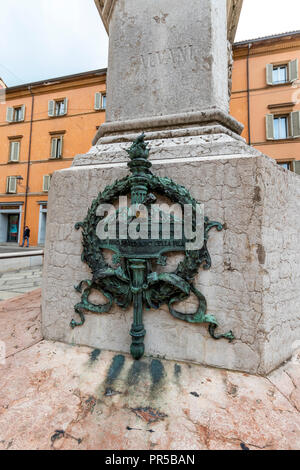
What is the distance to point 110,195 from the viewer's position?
1696 millimetres

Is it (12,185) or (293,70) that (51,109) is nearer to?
(12,185)

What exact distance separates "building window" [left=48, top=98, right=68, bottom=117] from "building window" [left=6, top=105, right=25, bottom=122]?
2453 millimetres

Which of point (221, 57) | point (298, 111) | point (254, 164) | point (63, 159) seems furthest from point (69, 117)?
point (254, 164)

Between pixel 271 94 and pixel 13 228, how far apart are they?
64.2 ft

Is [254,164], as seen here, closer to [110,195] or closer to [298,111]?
[110,195]

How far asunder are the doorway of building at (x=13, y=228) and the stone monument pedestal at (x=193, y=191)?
17929 millimetres

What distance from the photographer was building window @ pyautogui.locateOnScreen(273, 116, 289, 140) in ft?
39.4

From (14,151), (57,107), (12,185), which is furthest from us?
(14,151)

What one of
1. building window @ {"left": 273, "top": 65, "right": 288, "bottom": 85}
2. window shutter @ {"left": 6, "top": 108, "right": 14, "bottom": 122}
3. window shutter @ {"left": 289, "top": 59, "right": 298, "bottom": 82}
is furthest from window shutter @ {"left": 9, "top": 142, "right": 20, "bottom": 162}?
window shutter @ {"left": 289, "top": 59, "right": 298, "bottom": 82}

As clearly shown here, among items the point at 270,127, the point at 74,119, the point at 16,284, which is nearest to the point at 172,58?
the point at 16,284

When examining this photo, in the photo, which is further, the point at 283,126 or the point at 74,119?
the point at 74,119

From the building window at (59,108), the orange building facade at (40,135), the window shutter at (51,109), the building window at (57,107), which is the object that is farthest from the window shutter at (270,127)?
the window shutter at (51,109)

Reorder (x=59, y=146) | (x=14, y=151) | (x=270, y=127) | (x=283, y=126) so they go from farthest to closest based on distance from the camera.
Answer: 1. (x=14, y=151)
2. (x=59, y=146)
3. (x=283, y=126)
4. (x=270, y=127)

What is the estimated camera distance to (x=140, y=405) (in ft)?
4.00
